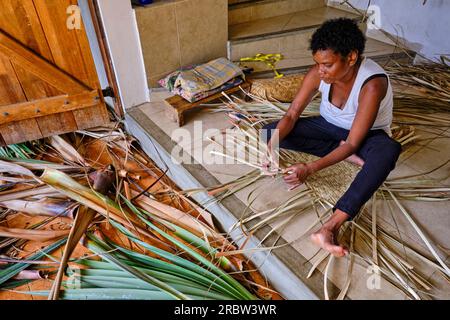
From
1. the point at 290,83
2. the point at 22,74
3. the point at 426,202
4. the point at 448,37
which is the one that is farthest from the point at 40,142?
the point at 448,37

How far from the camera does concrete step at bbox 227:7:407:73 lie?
2861 millimetres

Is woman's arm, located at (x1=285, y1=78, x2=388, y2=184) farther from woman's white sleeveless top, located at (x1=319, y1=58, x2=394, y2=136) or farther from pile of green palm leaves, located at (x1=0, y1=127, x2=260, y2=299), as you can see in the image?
pile of green palm leaves, located at (x1=0, y1=127, x2=260, y2=299)

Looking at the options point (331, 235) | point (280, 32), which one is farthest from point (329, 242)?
point (280, 32)

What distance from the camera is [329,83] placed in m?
1.68

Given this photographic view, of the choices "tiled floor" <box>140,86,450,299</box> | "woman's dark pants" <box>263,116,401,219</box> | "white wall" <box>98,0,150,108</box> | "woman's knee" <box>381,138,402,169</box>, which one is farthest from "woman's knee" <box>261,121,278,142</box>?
"white wall" <box>98,0,150,108</box>

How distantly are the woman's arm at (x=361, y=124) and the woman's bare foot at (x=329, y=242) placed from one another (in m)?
0.29

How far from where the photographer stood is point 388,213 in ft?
5.44

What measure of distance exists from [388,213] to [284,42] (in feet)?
6.39

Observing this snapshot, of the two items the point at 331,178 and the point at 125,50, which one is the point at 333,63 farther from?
the point at 125,50

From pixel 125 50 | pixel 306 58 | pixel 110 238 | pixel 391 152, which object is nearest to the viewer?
pixel 391 152

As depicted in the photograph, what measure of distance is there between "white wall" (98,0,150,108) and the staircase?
2.72ft

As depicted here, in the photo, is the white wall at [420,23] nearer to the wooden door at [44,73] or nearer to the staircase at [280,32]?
the staircase at [280,32]
